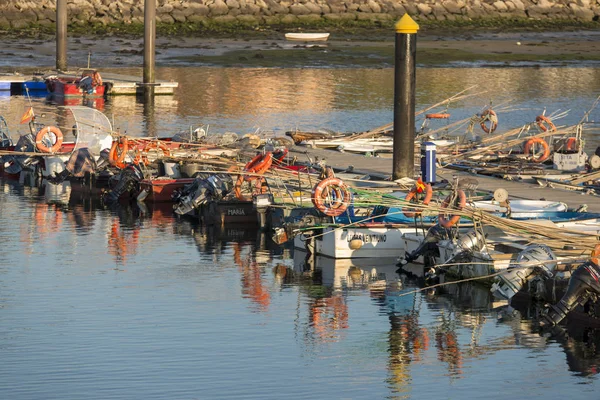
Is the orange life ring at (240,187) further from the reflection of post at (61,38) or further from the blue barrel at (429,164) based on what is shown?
the reflection of post at (61,38)

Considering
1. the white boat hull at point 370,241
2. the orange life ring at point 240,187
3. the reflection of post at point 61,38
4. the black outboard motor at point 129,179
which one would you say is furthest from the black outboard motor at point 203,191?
the reflection of post at point 61,38

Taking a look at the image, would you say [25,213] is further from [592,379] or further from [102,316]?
[592,379]

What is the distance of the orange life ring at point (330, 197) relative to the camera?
854 inches

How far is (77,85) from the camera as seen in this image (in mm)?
48188

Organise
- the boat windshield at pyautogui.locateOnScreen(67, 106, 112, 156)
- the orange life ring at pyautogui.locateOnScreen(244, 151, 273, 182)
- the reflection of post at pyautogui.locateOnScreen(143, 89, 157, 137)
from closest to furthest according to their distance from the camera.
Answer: the orange life ring at pyautogui.locateOnScreen(244, 151, 273, 182)
the boat windshield at pyautogui.locateOnScreen(67, 106, 112, 156)
the reflection of post at pyautogui.locateOnScreen(143, 89, 157, 137)

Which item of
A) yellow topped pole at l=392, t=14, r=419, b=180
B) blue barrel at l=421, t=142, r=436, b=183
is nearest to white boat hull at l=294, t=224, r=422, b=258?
blue barrel at l=421, t=142, r=436, b=183

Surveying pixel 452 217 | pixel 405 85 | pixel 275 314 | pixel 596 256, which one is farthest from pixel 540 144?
pixel 275 314

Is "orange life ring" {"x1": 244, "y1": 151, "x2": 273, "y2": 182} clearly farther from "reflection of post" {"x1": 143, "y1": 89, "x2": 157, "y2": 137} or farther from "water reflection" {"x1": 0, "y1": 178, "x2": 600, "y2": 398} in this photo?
"reflection of post" {"x1": 143, "y1": 89, "x2": 157, "y2": 137}

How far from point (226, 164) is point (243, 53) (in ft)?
126

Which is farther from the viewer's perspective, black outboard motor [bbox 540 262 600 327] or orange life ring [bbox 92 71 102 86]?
orange life ring [bbox 92 71 102 86]

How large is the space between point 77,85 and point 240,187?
2450 cm

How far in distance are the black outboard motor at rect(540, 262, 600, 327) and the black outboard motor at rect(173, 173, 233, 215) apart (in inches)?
342

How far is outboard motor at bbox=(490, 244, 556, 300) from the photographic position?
18359 mm

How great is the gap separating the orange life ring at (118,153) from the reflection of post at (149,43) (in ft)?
67.5
